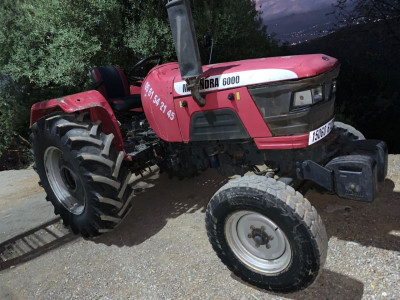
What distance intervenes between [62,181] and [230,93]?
233 centimetres

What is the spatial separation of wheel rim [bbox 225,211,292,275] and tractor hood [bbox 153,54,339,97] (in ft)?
3.29

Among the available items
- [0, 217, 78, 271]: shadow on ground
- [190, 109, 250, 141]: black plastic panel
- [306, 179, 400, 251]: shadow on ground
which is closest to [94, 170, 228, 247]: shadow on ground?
[0, 217, 78, 271]: shadow on ground

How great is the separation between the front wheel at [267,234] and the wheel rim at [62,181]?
187 centimetres

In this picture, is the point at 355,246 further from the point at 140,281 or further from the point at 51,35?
the point at 51,35

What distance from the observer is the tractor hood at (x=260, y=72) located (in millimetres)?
2418

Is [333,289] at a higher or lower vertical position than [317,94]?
lower

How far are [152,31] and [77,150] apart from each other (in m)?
5.01

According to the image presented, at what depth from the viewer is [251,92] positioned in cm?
261

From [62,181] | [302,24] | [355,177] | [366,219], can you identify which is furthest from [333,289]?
[302,24]

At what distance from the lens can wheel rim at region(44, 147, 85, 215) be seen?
12.2 feet

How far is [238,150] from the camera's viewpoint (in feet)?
10.2

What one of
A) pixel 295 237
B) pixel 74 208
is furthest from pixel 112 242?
pixel 295 237

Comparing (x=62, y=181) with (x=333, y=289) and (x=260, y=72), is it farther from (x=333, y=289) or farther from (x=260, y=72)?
(x=333, y=289)

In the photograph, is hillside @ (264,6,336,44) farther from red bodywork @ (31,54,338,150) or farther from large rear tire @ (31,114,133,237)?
large rear tire @ (31,114,133,237)
